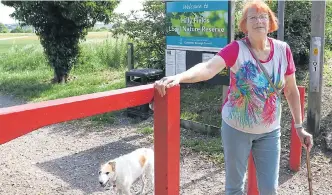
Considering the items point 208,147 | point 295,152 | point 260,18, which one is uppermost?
point 260,18

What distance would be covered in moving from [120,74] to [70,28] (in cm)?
218

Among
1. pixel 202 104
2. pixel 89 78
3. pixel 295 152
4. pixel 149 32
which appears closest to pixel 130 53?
pixel 149 32

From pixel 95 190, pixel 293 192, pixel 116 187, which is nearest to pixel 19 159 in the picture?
pixel 95 190

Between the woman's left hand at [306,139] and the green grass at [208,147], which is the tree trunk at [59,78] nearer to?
the green grass at [208,147]

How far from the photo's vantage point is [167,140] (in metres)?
2.11

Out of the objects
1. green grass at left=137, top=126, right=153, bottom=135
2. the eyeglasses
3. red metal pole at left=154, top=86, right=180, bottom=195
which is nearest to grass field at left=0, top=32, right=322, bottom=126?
green grass at left=137, top=126, right=153, bottom=135

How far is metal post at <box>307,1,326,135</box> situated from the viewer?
204 inches

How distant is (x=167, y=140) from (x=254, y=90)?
25.3 inches

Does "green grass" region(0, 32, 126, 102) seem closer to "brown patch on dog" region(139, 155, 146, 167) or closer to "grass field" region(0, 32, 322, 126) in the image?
"grass field" region(0, 32, 322, 126)

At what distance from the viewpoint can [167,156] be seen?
213 cm

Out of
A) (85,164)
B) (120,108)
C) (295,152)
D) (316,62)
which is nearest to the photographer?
(120,108)

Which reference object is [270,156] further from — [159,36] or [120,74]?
[120,74]

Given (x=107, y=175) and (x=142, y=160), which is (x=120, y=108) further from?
(x=142, y=160)

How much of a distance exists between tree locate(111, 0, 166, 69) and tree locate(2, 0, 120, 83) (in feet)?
3.45
